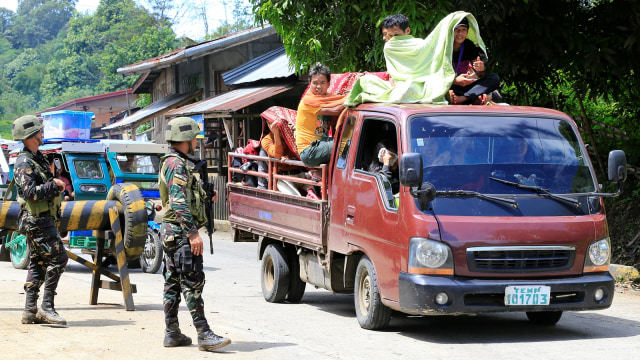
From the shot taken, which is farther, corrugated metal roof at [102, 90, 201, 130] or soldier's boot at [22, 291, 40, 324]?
corrugated metal roof at [102, 90, 201, 130]

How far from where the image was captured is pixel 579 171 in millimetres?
8023

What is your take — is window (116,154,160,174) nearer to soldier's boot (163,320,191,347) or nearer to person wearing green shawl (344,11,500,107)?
person wearing green shawl (344,11,500,107)

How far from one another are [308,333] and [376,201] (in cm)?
134

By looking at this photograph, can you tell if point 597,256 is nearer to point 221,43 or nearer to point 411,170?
point 411,170

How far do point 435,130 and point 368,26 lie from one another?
666cm

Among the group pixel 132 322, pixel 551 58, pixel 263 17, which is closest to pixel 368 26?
pixel 263 17

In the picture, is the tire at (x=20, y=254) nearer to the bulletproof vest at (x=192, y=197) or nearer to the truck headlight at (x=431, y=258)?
the bulletproof vest at (x=192, y=197)

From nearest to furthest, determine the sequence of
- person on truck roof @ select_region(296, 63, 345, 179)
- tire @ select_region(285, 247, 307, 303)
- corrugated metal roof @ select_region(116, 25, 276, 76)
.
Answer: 1. person on truck roof @ select_region(296, 63, 345, 179)
2. tire @ select_region(285, 247, 307, 303)
3. corrugated metal roof @ select_region(116, 25, 276, 76)

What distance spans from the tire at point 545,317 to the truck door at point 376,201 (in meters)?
1.76

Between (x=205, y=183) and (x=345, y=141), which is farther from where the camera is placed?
(x=345, y=141)

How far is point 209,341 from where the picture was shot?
7203 millimetres

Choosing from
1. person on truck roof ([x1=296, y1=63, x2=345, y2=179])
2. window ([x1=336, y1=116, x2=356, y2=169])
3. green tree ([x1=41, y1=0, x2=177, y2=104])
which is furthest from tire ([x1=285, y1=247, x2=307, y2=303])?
green tree ([x1=41, y1=0, x2=177, y2=104])

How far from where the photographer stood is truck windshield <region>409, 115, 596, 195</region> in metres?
7.71

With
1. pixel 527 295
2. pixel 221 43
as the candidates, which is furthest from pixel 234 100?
pixel 527 295
